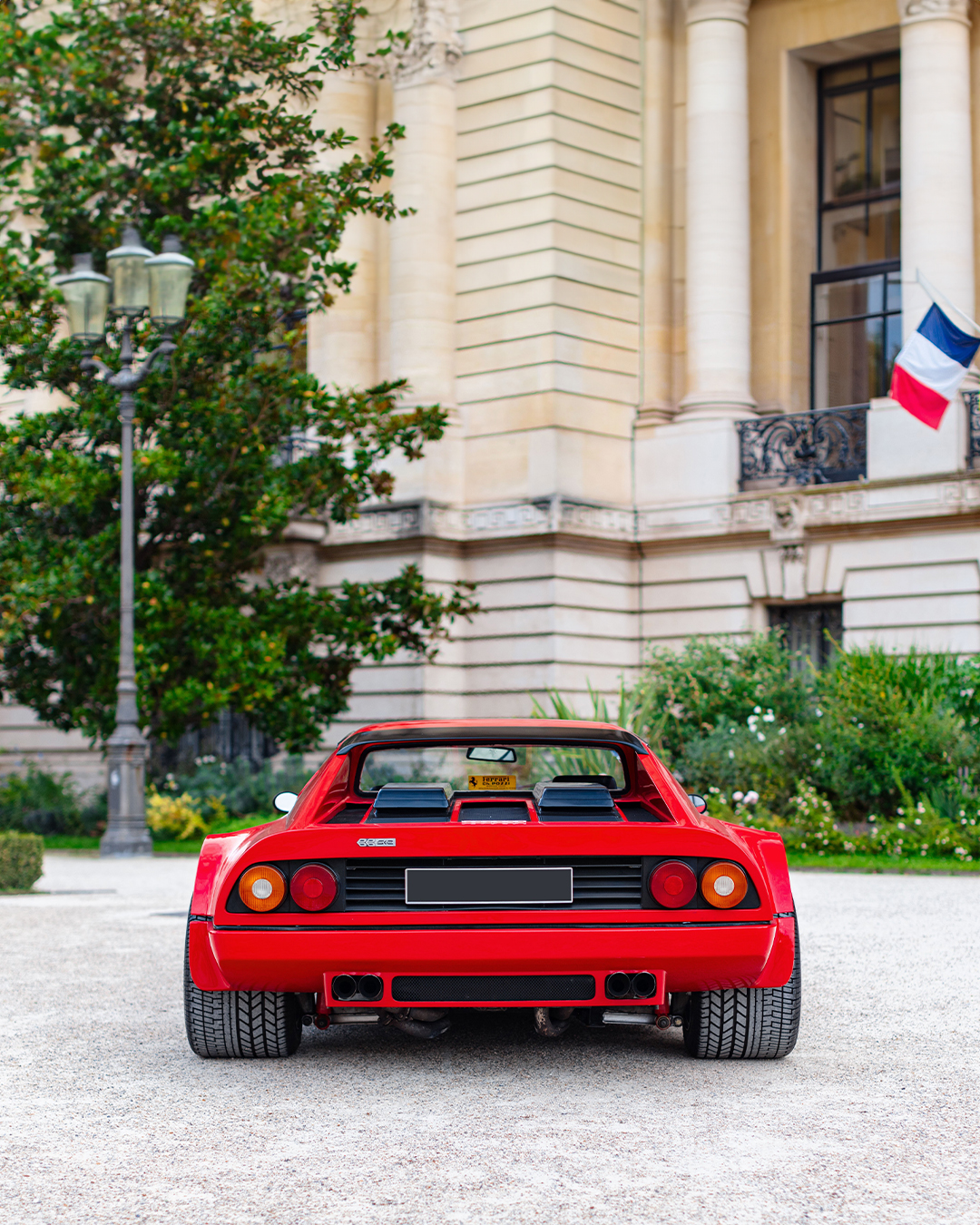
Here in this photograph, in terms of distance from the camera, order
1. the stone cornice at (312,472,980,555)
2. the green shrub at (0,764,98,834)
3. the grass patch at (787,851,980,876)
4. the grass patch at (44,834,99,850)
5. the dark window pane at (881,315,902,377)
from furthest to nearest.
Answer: the dark window pane at (881,315,902,377) < the green shrub at (0,764,98,834) < the stone cornice at (312,472,980,555) < the grass patch at (44,834,99,850) < the grass patch at (787,851,980,876)

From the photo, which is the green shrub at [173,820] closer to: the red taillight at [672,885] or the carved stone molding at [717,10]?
the carved stone molding at [717,10]

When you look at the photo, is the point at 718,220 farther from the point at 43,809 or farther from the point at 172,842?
the point at 43,809

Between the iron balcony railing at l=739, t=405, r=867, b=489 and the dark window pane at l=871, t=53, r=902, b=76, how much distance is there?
19.0 ft

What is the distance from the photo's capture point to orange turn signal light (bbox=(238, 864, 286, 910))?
5.75 meters

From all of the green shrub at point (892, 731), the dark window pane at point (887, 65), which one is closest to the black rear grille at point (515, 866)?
the green shrub at point (892, 731)

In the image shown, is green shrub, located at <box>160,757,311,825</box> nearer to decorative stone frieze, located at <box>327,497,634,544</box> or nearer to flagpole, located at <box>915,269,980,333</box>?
decorative stone frieze, located at <box>327,497,634,544</box>

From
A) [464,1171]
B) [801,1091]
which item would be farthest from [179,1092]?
[801,1091]

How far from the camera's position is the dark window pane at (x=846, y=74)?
26625mm

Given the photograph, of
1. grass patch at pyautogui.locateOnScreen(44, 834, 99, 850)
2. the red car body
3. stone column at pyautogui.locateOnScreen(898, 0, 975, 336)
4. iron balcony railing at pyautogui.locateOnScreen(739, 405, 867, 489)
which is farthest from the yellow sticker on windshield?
stone column at pyautogui.locateOnScreen(898, 0, 975, 336)

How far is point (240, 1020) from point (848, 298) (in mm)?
21994

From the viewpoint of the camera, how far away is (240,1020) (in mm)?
6234

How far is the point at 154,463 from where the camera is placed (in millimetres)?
18359

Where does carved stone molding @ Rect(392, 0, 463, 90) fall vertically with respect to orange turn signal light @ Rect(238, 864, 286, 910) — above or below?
above

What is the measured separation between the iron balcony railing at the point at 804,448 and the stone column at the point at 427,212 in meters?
4.59
